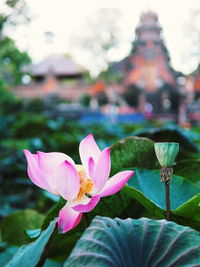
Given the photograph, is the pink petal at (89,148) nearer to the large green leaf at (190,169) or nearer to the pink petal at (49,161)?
the pink petal at (49,161)

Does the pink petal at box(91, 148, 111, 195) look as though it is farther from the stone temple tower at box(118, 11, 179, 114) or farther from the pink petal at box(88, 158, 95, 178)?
the stone temple tower at box(118, 11, 179, 114)

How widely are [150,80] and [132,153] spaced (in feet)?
53.4

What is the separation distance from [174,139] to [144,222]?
1.98ft

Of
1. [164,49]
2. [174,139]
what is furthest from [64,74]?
[174,139]

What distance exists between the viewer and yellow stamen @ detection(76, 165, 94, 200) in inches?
13.0

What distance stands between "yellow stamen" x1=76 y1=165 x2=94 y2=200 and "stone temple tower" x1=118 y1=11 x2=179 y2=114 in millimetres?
15937

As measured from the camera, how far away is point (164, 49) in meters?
17.4

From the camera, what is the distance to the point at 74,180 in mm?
313

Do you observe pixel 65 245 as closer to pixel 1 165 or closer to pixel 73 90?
pixel 1 165

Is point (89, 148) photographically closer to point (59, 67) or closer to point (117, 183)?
point (117, 183)

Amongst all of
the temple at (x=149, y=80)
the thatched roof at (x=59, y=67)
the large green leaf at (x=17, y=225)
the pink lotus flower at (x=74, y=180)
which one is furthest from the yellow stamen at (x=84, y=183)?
the thatched roof at (x=59, y=67)

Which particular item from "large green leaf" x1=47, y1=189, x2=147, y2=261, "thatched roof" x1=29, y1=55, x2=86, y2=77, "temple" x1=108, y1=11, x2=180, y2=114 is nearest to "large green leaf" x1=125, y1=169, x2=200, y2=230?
"large green leaf" x1=47, y1=189, x2=147, y2=261

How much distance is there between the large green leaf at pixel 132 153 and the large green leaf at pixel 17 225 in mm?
311

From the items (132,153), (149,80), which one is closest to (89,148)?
(132,153)
